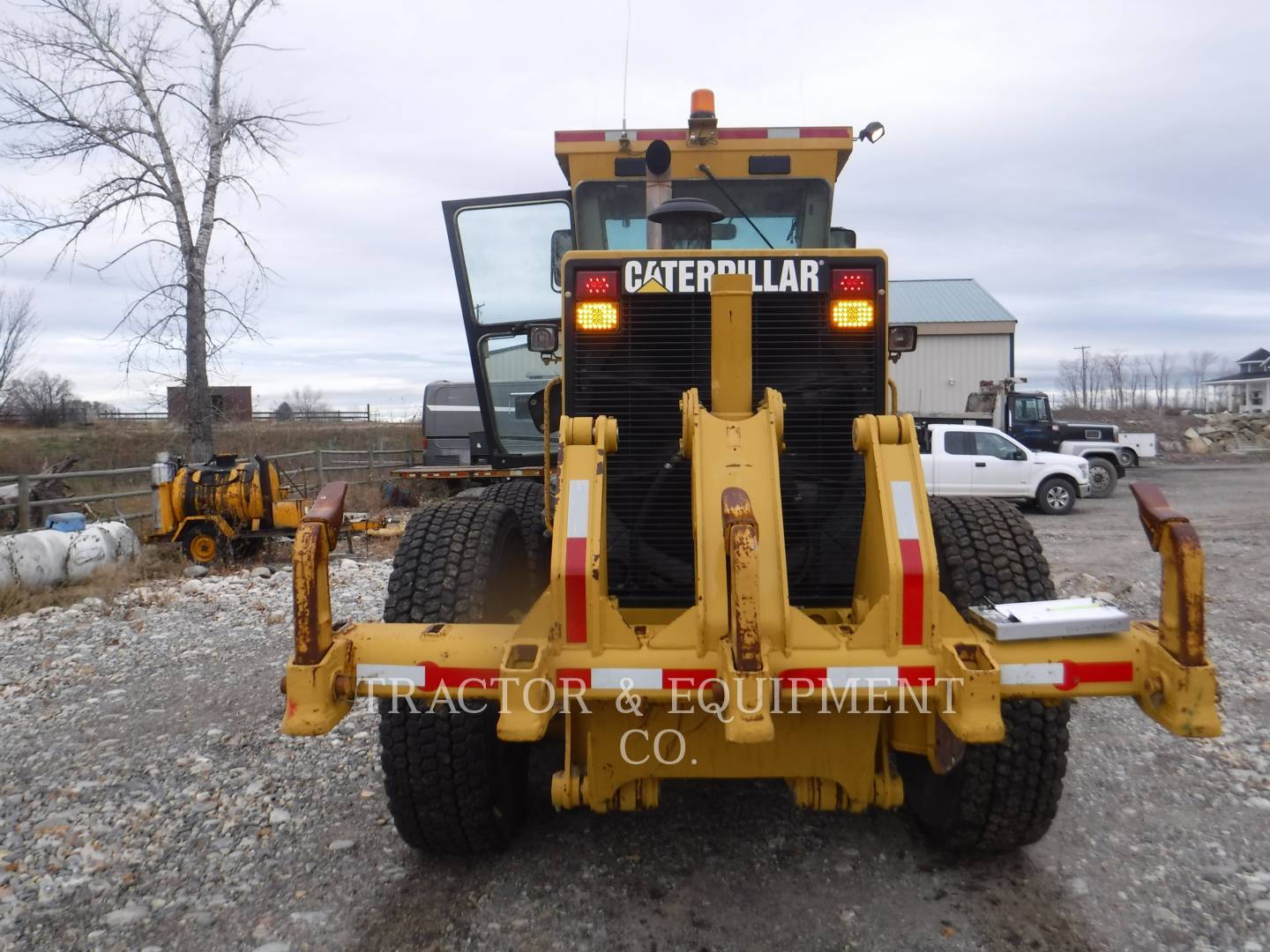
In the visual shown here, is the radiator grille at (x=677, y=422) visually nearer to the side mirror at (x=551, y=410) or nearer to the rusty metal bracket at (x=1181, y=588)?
the side mirror at (x=551, y=410)

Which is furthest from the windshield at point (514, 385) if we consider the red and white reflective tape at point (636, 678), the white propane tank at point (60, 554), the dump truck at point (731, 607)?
the white propane tank at point (60, 554)

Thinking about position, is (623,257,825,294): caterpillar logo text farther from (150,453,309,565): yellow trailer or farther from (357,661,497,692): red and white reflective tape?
(150,453,309,565): yellow trailer

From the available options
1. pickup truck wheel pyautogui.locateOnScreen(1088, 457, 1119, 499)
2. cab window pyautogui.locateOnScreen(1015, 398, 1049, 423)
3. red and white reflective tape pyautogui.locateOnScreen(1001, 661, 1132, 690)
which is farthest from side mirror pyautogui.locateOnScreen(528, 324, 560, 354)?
cab window pyautogui.locateOnScreen(1015, 398, 1049, 423)

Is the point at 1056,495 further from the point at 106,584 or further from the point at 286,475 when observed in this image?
the point at 106,584

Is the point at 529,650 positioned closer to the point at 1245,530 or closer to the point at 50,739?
the point at 50,739

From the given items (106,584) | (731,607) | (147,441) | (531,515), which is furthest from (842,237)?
(147,441)

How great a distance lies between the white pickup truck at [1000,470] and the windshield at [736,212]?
38.7 ft

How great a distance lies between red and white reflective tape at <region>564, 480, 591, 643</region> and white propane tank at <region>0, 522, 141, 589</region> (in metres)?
7.27

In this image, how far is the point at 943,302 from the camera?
102 feet

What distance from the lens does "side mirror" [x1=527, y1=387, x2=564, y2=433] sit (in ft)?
13.1

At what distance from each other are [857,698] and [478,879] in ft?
5.17

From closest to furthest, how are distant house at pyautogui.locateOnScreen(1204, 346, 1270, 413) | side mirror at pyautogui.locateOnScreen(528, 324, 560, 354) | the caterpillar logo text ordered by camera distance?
the caterpillar logo text
side mirror at pyautogui.locateOnScreen(528, 324, 560, 354)
distant house at pyautogui.locateOnScreen(1204, 346, 1270, 413)

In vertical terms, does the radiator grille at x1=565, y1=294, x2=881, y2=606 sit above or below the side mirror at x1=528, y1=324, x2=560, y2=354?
below

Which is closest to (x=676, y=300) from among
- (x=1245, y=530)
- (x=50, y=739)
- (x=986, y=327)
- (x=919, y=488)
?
(x=919, y=488)
